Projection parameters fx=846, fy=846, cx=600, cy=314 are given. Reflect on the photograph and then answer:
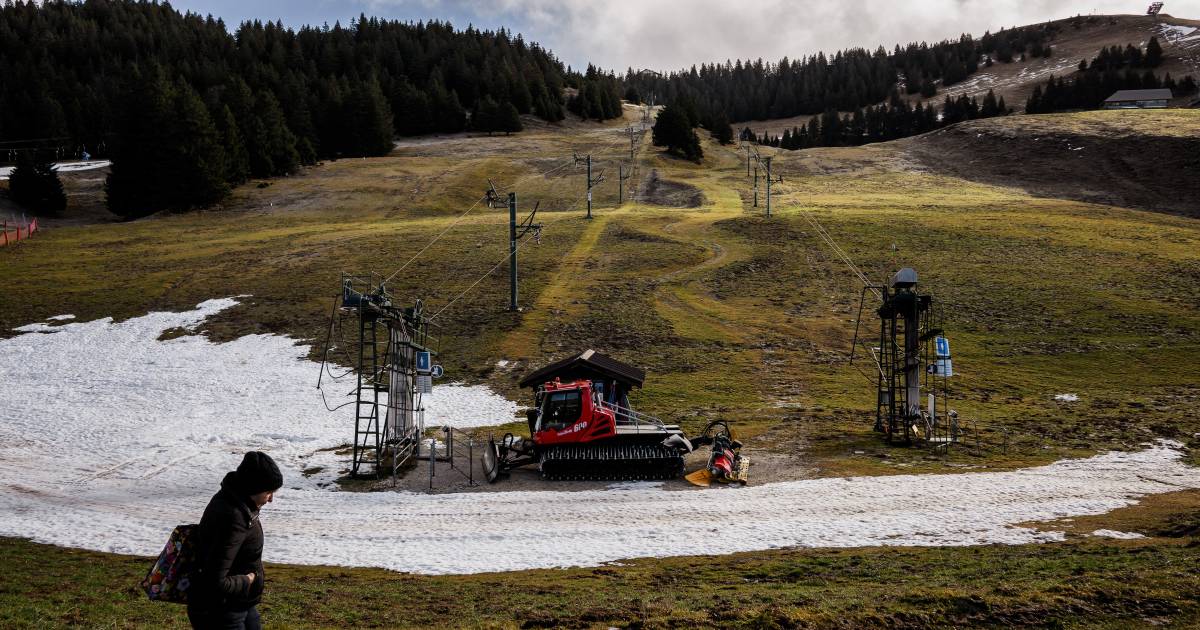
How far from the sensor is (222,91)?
112688 mm

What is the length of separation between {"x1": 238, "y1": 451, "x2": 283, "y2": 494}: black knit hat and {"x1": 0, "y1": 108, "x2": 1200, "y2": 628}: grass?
19.2 ft

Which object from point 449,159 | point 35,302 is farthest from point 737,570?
point 449,159

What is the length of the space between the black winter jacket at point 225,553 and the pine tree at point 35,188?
302ft

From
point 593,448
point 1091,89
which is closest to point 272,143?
point 593,448

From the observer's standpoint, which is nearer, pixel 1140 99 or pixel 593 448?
pixel 593 448

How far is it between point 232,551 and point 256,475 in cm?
67

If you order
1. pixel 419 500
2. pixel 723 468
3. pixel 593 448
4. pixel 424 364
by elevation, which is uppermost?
pixel 424 364

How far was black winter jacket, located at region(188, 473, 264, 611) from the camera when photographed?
732 cm

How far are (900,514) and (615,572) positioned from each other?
8566mm

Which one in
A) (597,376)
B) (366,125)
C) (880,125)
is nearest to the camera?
(597,376)

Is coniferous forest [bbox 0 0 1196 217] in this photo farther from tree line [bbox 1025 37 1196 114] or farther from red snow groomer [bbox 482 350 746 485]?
red snow groomer [bbox 482 350 746 485]

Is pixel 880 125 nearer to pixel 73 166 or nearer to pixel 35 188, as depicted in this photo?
pixel 73 166

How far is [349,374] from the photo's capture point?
41781 mm

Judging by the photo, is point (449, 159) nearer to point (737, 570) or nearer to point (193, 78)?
point (193, 78)
